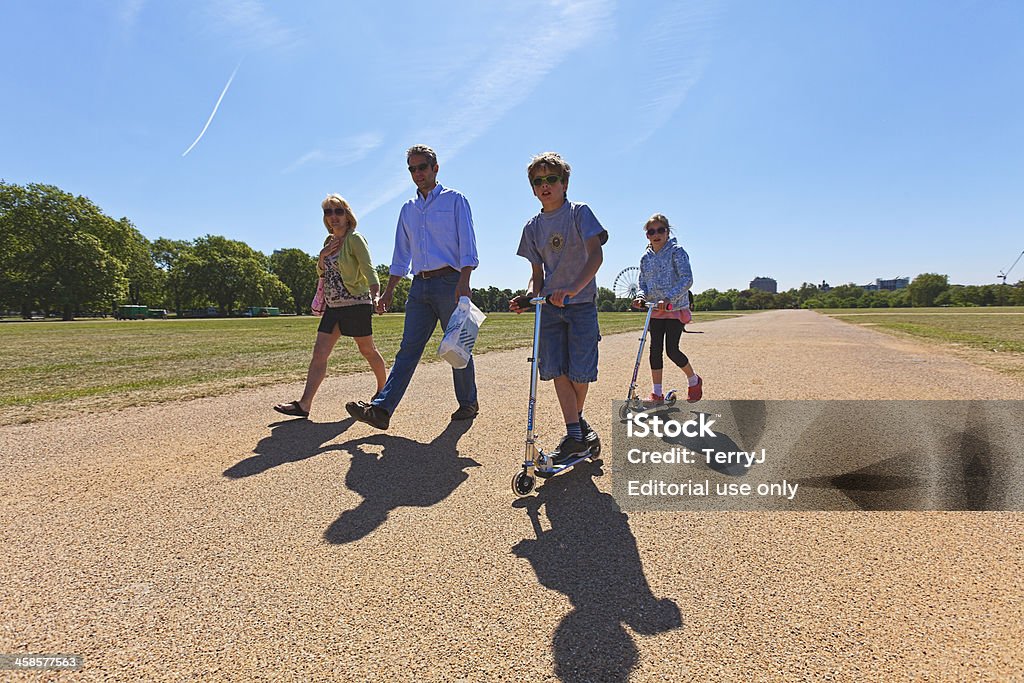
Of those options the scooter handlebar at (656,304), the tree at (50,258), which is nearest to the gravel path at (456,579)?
the scooter handlebar at (656,304)

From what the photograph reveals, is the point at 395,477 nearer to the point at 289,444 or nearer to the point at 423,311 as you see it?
the point at 289,444

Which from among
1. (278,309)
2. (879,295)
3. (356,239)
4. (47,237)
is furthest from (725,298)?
(356,239)

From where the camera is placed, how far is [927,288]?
5207 inches

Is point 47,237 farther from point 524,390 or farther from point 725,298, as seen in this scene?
point 725,298

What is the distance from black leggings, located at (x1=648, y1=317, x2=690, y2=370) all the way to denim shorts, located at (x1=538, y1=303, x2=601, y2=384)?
2.34 m

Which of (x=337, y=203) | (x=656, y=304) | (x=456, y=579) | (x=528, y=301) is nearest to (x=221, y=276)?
(x=337, y=203)

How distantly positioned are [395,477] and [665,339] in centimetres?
370

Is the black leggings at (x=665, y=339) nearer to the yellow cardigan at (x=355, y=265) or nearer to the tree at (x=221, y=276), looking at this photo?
the yellow cardigan at (x=355, y=265)

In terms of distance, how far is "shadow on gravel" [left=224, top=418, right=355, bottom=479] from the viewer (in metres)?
3.82

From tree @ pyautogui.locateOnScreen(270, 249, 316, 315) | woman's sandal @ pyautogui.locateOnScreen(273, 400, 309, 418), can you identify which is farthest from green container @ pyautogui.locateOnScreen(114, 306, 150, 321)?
woman's sandal @ pyautogui.locateOnScreen(273, 400, 309, 418)

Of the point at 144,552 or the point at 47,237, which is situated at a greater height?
the point at 47,237

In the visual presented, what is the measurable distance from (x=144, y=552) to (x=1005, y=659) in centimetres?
362

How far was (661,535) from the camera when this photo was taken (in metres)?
2.72

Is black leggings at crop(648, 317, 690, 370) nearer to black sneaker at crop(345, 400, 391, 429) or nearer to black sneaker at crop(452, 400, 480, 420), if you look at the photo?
black sneaker at crop(452, 400, 480, 420)
